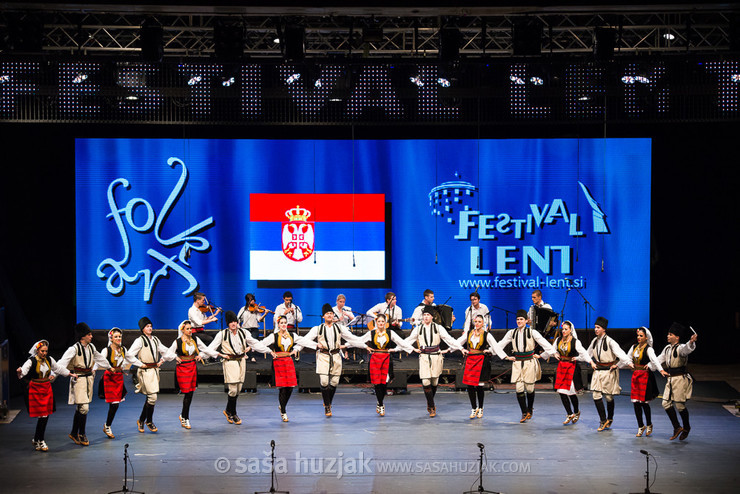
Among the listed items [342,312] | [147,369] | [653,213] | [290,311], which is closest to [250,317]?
[290,311]

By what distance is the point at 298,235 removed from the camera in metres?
14.0

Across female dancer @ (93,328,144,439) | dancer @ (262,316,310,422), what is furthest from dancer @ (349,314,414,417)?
female dancer @ (93,328,144,439)

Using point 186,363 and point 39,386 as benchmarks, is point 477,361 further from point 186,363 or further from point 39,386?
point 39,386

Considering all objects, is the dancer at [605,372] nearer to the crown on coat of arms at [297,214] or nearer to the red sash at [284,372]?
the red sash at [284,372]

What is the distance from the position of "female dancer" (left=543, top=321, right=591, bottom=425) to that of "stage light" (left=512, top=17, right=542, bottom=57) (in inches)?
145

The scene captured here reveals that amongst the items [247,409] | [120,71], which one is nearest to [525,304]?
[247,409]

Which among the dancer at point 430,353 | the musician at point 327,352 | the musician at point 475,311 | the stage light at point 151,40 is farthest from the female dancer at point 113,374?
the musician at point 475,311

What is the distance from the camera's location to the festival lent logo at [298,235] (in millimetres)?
13953

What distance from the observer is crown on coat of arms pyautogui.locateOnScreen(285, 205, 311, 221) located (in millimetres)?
13969

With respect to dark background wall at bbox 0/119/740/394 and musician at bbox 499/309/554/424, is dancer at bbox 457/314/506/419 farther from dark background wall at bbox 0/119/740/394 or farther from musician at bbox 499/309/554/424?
dark background wall at bbox 0/119/740/394

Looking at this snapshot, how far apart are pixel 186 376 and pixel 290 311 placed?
10.7ft

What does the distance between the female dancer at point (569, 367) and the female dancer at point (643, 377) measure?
60 centimetres

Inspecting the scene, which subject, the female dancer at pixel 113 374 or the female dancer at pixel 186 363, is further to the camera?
the female dancer at pixel 186 363

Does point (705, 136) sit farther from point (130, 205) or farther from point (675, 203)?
point (130, 205)
